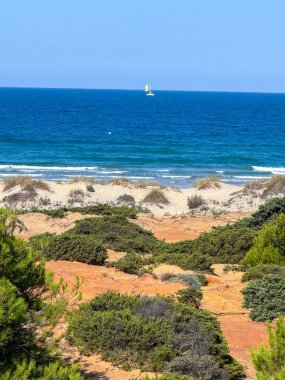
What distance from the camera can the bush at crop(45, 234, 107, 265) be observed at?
47.9ft

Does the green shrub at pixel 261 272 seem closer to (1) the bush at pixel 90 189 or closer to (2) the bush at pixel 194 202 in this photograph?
(2) the bush at pixel 194 202

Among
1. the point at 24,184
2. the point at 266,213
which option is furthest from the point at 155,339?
the point at 24,184

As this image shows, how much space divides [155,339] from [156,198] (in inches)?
872

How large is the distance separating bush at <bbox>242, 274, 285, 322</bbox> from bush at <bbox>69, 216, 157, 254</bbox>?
18.7ft

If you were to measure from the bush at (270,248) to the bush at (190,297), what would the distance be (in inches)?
175

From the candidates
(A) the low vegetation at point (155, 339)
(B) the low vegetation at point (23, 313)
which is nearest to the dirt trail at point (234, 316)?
(A) the low vegetation at point (155, 339)

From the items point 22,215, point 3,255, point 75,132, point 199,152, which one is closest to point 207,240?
point 22,215

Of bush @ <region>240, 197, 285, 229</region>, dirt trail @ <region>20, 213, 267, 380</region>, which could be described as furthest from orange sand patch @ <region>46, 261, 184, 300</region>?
bush @ <region>240, 197, 285, 229</region>

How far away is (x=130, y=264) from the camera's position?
14211mm

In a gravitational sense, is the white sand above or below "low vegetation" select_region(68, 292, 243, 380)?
below

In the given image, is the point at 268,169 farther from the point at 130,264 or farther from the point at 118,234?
the point at 130,264

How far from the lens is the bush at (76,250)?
47.9ft

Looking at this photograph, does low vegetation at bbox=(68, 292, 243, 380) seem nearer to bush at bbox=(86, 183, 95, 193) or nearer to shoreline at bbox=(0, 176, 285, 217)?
shoreline at bbox=(0, 176, 285, 217)

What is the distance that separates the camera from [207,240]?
57.4 ft
